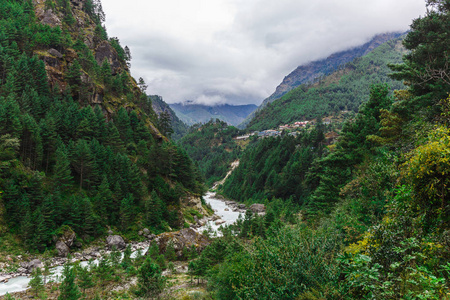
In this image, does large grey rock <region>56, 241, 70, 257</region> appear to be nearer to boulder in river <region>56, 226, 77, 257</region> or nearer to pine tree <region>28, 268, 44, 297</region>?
boulder in river <region>56, 226, 77, 257</region>

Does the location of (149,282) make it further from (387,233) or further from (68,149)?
(68,149)

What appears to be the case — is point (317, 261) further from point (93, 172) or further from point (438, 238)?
point (93, 172)

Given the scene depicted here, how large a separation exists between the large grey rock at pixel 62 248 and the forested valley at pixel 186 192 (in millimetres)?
601

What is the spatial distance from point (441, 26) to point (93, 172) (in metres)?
54.2

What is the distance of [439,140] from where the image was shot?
22.0 ft

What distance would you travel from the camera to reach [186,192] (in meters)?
70.8

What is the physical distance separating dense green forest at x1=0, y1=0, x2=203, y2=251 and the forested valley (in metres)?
0.29

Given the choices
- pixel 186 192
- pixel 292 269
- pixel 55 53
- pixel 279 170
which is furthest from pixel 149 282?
pixel 279 170

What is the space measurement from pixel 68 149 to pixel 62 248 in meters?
19.1

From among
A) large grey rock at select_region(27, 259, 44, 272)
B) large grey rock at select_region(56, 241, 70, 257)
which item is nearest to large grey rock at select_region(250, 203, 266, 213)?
large grey rock at select_region(56, 241, 70, 257)

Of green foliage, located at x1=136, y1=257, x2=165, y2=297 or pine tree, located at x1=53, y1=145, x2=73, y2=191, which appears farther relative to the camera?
pine tree, located at x1=53, y1=145, x2=73, y2=191

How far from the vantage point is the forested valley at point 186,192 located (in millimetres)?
6951

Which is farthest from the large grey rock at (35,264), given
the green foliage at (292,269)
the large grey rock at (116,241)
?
the green foliage at (292,269)

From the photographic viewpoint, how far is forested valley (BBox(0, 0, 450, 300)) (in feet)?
22.8
